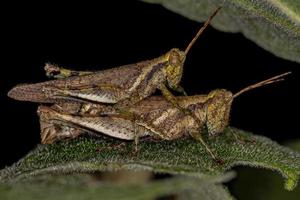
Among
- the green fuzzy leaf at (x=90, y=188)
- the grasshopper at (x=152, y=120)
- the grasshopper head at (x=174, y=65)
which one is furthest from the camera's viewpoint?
the grasshopper head at (x=174, y=65)

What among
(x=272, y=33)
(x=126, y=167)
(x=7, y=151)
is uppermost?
(x=272, y=33)

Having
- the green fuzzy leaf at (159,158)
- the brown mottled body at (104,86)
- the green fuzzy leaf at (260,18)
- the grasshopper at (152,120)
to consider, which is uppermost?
the green fuzzy leaf at (260,18)

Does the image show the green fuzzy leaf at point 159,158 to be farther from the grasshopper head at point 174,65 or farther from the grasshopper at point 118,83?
the grasshopper head at point 174,65

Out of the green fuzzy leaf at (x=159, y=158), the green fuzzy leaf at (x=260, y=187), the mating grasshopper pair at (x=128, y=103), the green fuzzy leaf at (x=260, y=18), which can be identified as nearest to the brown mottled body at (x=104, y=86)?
the mating grasshopper pair at (x=128, y=103)

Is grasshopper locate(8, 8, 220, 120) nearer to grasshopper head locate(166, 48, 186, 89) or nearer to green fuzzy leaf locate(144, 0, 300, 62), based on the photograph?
grasshopper head locate(166, 48, 186, 89)

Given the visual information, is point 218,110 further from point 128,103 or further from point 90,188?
point 90,188

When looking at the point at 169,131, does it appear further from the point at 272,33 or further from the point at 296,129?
the point at 296,129

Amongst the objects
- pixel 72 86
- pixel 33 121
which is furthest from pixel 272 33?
pixel 33 121
